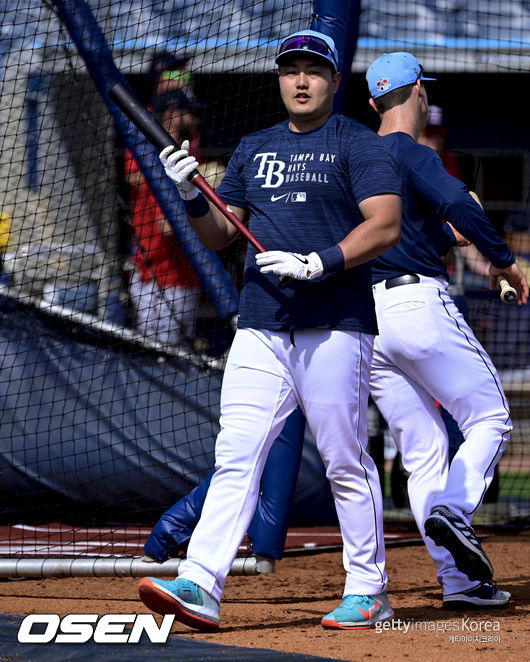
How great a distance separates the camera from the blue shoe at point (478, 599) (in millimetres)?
3848

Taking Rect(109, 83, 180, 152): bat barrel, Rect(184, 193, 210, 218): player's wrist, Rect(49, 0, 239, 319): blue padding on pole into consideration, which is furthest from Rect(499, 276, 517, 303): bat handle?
Rect(49, 0, 239, 319): blue padding on pole

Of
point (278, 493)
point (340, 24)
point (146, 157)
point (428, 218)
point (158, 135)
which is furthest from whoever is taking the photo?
point (146, 157)

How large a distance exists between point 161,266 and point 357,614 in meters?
3.45

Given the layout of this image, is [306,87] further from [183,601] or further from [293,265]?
[183,601]

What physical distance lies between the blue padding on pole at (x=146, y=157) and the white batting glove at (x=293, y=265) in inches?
98.7

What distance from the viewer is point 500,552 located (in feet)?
18.0

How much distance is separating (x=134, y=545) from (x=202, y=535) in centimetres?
219

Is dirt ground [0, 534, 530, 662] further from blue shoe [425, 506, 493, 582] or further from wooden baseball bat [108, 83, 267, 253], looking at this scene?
wooden baseball bat [108, 83, 267, 253]

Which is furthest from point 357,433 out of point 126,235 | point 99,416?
point 126,235

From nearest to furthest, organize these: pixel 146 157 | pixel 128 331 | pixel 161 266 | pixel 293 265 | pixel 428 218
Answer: pixel 293 265 < pixel 428 218 < pixel 146 157 < pixel 128 331 < pixel 161 266

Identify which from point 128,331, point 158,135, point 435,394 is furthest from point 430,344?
point 128,331

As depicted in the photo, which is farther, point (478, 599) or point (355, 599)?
point (478, 599)

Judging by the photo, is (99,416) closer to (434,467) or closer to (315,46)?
(434,467)

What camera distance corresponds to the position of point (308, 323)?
11.2 ft
